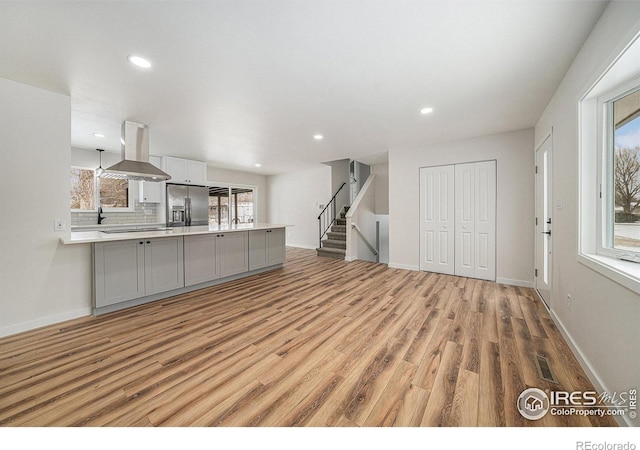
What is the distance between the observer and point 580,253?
2033mm

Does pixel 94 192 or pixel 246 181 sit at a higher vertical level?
pixel 246 181

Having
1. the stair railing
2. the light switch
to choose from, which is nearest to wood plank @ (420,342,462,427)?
the light switch

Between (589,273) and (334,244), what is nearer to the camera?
(589,273)

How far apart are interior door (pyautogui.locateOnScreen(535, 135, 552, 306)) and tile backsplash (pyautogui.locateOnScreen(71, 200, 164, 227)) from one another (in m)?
7.30

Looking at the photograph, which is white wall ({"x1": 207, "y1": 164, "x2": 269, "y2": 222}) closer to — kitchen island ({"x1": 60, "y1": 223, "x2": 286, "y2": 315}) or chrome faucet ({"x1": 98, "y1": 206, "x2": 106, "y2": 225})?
chrome faucet ({"x1": 98, "y1": 206, "x2": 106, "y2": 225})

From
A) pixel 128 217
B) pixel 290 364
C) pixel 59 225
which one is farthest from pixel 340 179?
pixel 290 364

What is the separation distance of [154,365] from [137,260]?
1.79 metres

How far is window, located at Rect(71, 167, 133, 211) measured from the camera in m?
5.02

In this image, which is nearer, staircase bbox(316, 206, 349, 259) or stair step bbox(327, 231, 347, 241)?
staircase bbox(316, 206, 349, 259)

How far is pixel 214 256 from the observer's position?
416cm

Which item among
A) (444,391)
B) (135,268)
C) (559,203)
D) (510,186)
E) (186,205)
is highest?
(510,186)

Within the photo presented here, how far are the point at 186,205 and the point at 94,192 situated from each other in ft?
5.74

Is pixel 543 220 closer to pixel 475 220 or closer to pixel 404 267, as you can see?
pixel 475 220
